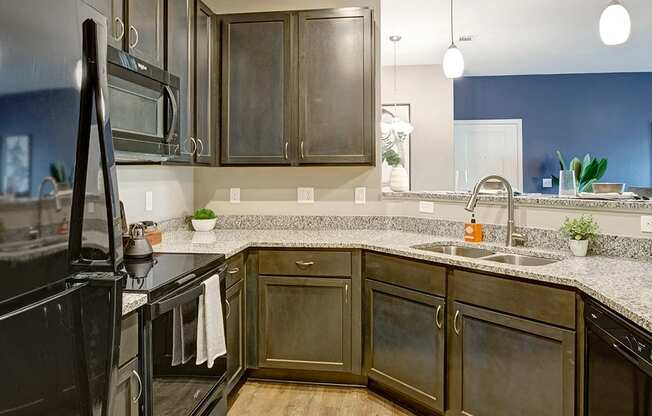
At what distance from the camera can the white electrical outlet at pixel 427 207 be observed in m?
3.15

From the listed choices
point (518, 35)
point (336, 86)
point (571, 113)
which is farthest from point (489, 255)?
point (571, 113)

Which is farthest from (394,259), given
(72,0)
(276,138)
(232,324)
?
(72,0)

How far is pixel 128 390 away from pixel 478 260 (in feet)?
5.04

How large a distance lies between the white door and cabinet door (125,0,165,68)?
5.04m

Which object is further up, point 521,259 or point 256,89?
point 256,89

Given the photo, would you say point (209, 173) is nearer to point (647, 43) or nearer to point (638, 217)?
point (638, 217)

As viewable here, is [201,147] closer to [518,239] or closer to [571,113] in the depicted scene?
[518,239]

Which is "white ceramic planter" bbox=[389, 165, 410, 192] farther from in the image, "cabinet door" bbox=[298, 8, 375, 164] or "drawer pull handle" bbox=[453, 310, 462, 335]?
"drawer pull handle" bbox=[453, 310, 462, 335]

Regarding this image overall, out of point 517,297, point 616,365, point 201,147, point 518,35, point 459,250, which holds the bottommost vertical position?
point 616,365

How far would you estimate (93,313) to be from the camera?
33.9 inches

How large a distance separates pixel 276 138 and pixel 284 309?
110cm

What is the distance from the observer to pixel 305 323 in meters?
2.81

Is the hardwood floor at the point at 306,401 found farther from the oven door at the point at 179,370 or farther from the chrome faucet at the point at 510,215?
the chrome faucet at the point at 510,215

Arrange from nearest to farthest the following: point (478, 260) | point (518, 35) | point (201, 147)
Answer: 1. point (478, 260)
2. point (201, 147)
3. point (518, 35)
